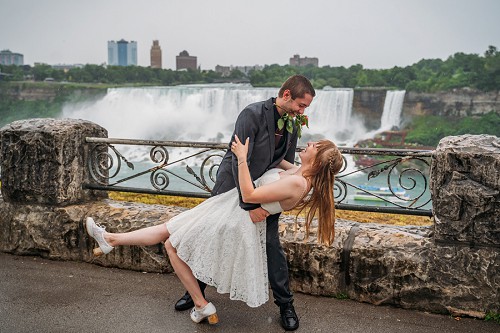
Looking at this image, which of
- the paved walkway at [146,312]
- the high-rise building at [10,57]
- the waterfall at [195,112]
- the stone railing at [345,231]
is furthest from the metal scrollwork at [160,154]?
the high-rise building at [10,57]

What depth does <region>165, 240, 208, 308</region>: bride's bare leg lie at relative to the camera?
371 cm

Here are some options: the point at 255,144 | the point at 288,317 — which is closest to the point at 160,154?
the point at 255,144

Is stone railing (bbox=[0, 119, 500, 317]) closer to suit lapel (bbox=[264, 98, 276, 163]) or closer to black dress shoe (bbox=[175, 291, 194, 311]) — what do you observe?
black dress shoe (bbox=[175, 291, 194, 311])

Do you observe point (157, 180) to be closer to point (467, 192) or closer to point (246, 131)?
point (246, 131)

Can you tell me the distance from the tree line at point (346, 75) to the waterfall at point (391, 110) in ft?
4.24

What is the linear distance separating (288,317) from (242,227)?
710 mm

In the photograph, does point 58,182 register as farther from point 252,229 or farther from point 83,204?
point 252,229

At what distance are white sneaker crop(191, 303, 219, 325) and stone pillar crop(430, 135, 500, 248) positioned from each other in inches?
63.8

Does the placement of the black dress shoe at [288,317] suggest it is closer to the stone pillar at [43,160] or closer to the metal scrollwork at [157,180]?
the metal scrollwork at [157,180]

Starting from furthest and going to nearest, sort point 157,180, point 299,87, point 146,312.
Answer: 1. point 157,180
2. point 146,312
3. point 299,87

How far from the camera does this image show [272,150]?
143 inches

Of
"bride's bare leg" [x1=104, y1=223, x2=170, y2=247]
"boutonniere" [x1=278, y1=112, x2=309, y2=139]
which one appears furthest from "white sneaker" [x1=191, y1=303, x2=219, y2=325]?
"boutonniere" [x1=278, y1=112, x2=309, y2=139]

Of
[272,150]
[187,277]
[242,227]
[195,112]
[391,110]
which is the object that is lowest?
[195,112]

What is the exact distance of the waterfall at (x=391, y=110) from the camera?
4991 cm
